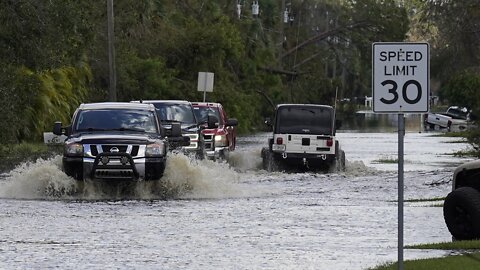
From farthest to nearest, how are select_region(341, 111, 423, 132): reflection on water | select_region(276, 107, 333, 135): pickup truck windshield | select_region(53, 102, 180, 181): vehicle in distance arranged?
select_region(341, 111, 423, 132): reflection on water → select_region(276, 107, 333, 135): pickup truck windshield → select_region(53, 102, 180, 181): vehicle in distance

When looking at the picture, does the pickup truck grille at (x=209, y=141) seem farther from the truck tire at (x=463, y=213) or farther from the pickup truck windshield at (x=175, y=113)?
the truck tire at (x=463, y=213)

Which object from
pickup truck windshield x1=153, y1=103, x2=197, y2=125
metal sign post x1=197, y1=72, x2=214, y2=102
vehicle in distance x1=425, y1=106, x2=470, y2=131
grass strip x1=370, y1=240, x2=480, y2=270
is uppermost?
metal sign post x1=197, y1=72, x2=214, y2=102

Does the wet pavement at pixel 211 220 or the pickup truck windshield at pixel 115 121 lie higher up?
the pickup truck windshield at pixel 115 121

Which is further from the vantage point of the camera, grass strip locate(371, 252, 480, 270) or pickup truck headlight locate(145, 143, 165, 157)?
pickup truck headlight locate(145, 143, 165, 157)

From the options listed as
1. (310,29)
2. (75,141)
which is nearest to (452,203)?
(75,141)

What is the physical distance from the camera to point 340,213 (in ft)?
77.6

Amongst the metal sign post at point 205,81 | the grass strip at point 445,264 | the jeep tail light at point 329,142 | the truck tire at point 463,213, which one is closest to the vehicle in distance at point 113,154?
the truck tire at point 463,213

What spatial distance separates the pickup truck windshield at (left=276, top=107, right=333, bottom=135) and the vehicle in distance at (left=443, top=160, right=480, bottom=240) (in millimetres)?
17798

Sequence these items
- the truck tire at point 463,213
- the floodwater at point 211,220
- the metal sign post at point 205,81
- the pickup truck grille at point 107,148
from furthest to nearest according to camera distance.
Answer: the metal sign post at point 205,81, the pickup truck grille at point 107,148, the truck tire at point 463,213, the floodwater at point 211,220

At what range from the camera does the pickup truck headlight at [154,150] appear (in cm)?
2577

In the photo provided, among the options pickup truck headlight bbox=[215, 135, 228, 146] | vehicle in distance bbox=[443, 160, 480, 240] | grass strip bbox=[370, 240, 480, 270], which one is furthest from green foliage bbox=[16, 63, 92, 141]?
grass strip bbox=[370, 240, 480, 270]

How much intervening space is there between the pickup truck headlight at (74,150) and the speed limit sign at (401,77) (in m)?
12.5

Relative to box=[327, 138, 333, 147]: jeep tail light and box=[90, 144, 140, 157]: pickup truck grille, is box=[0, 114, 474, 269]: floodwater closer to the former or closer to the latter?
box=[90, 144, 140, 157]: pickup truck grille

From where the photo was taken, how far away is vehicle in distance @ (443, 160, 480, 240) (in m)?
17.8
